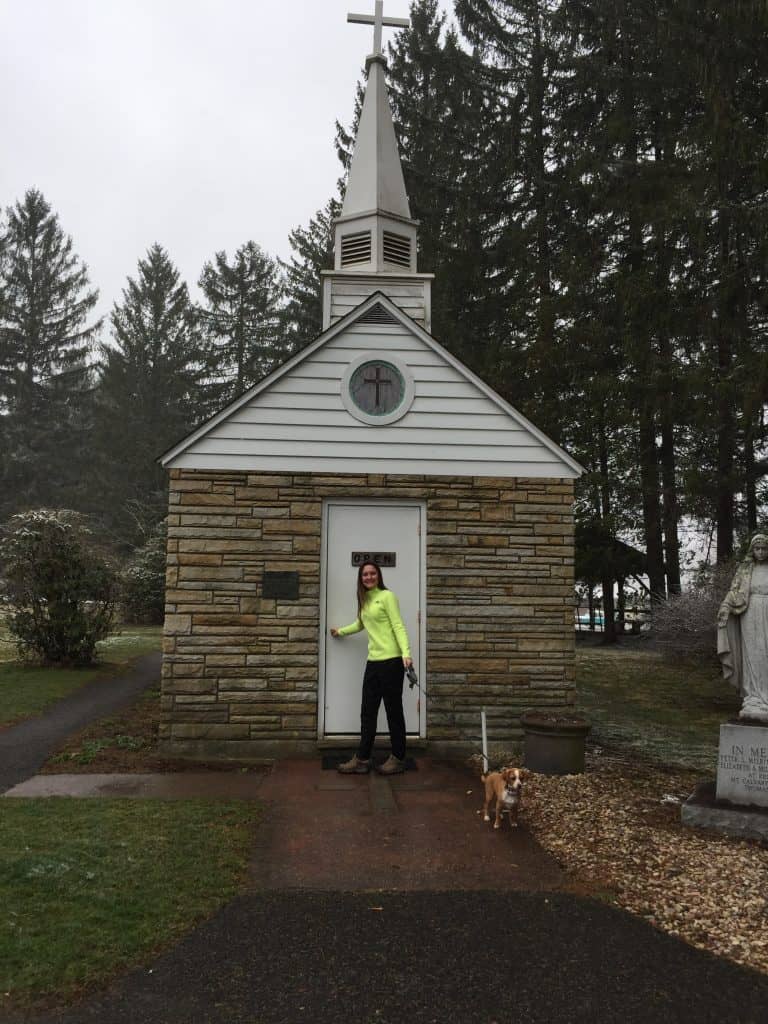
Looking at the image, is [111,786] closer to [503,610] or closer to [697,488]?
[503,610]

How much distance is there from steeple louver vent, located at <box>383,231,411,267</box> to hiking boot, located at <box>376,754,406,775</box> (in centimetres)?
581

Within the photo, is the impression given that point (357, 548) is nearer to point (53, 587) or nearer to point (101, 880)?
point (101, 880)

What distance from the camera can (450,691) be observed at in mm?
7078

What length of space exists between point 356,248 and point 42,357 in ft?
112

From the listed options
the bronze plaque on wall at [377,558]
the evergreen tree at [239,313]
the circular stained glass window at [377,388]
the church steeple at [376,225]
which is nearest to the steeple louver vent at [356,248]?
the church steeple at [376,225]

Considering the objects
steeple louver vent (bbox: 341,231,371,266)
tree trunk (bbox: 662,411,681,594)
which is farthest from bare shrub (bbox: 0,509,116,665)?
tree trunk (bbox: 662,411,681,594)

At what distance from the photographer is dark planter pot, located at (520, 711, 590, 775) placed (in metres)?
6.28

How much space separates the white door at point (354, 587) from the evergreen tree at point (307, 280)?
2365cm

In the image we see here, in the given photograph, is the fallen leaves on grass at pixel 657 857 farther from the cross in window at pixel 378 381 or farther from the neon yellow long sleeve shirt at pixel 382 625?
the cross in window at pixel 378 381

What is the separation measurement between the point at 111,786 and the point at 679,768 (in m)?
4.94

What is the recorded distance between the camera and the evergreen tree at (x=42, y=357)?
3741 cm

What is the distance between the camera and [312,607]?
22.9ft

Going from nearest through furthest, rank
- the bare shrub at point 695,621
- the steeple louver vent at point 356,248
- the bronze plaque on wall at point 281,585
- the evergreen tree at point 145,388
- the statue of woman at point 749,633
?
the statue of woman at point 749,633
the bronze plaque on wall at point 281,585
the steeple louver vent at point 356,248
the bare shrub at point 695,621
the evergreen tree at point 145,388

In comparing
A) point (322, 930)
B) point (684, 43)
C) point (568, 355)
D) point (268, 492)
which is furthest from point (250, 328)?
point (322, 930)
